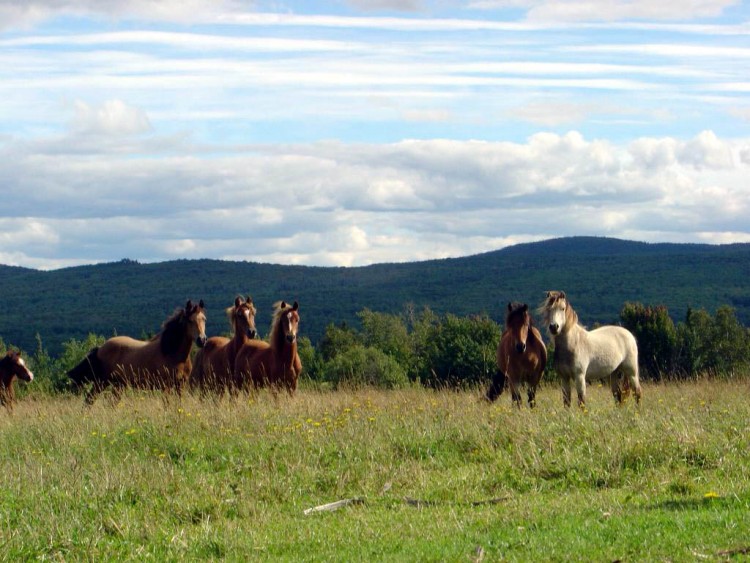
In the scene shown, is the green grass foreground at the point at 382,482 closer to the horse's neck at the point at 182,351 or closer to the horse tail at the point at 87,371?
the horse's neck at the point at 182,351

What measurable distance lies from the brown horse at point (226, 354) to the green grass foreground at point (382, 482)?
2962 millimetres

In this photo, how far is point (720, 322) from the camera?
4450cm

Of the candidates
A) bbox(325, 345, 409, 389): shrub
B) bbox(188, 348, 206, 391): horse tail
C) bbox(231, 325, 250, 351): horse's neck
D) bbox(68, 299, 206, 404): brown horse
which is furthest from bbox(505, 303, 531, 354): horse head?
bbox(325, 345, 409, 389): shrub

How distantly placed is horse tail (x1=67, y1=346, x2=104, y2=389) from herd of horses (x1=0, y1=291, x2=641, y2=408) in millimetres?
18

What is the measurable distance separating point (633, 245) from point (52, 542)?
169 metres

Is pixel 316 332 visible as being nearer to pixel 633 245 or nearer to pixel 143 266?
pixel 143 266

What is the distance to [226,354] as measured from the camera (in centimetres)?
1830

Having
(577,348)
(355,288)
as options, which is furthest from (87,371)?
(355,288)

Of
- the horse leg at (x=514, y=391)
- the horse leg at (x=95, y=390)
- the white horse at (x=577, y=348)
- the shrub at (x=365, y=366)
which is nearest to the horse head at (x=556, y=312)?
the white horse at (x=577, y=348)

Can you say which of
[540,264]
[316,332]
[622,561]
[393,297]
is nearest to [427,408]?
[622,561]

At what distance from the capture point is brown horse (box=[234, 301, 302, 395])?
16.8 meters

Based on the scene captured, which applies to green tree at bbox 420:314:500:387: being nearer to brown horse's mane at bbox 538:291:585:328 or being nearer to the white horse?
the white horse

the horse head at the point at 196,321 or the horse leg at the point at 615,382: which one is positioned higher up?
the horse head at the point at 196,321

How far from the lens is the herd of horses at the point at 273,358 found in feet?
50.0
